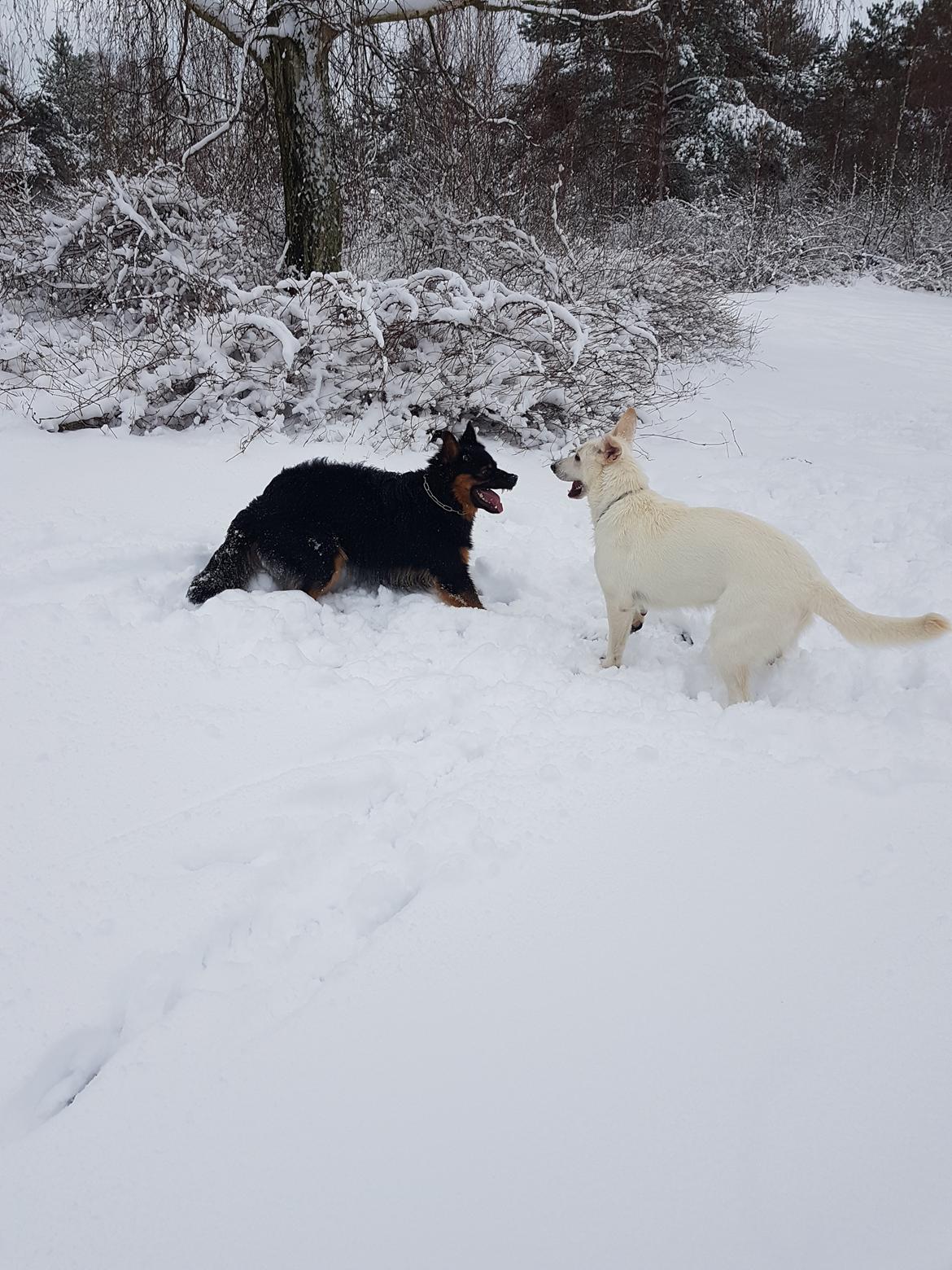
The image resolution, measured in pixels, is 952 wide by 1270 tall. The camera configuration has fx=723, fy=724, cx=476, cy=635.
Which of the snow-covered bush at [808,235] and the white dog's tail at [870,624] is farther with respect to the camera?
the snow-covered bush at [808,235]

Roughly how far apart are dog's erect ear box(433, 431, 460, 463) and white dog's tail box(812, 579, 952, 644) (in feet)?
7.46

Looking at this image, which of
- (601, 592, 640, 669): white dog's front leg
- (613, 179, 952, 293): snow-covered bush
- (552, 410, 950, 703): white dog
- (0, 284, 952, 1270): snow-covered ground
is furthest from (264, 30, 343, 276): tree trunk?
(613, 179, 952, 293): snow-covered bush

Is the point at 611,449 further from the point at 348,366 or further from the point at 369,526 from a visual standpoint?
the point at 348,366

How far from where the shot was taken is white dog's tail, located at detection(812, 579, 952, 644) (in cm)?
279

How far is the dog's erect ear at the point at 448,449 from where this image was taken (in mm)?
4379

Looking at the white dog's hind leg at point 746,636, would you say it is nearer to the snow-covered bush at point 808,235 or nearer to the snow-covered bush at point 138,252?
the snow-covered bush at point 138,252

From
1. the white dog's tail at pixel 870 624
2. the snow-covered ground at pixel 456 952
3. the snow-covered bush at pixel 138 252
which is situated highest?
the snow-covered bush at pixel 138 252

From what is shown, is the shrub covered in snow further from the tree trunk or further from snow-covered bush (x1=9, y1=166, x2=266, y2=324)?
the tree trunk

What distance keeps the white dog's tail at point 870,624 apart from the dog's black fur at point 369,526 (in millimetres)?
1971

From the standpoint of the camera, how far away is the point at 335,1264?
1.29 meters

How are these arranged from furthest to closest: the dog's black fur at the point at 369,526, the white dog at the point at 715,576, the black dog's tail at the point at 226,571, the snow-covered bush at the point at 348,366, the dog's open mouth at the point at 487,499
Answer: the snow-covered bush at the point at 348,366 < the dog's open mouth at the point at 487,499 < the dog's black fur at the point at 369,526 < the black dog's tail at the point at 226,571 < the white dog at the point at 715,576

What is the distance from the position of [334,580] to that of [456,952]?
9.23 feet

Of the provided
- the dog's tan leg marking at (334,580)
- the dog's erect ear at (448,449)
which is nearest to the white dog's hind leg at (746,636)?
the dog's erect ear at (448,449)

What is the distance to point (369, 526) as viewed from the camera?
4367 mm
